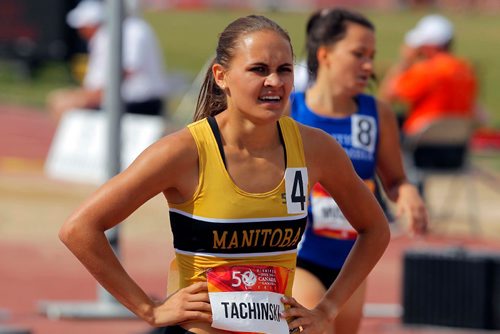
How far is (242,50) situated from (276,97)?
18 cm

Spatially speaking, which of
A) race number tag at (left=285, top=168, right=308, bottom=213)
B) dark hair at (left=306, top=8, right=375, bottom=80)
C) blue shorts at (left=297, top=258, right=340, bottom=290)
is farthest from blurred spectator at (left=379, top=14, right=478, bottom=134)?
race number tag at (left=285, top=168, right=308, bottom=213)

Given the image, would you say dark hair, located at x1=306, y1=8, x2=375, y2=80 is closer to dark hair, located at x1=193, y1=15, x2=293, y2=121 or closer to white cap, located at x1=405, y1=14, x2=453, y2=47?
dark hair, located at x1=193, y1=15, x2=293, y2=121

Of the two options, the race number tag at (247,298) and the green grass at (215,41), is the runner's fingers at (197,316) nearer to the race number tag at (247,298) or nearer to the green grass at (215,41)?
the race number tag at (247,298)

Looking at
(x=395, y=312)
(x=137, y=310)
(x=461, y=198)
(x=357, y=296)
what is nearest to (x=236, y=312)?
(x=137, y=310)

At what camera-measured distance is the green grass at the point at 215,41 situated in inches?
1045

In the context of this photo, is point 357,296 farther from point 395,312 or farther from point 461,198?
point 461,198

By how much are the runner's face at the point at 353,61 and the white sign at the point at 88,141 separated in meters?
6.21

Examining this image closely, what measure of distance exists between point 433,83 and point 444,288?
4.74m

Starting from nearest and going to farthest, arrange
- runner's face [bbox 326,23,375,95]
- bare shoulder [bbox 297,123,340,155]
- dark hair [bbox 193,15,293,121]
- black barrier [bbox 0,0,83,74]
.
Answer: dark hair [bbox 193,15,293,121]
bare shoulder [bbox 297,123,340,155]
runner's face [bbox 326,23,375,95]
black barrier [bbox 0,0,83,74]

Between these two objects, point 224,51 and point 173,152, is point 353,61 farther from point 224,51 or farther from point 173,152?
point 173,152

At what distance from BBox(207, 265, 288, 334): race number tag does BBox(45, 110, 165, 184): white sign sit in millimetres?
7852

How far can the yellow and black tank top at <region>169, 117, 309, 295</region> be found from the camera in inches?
150

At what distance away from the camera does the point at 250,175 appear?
3887mm

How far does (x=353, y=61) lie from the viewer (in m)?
5.58
